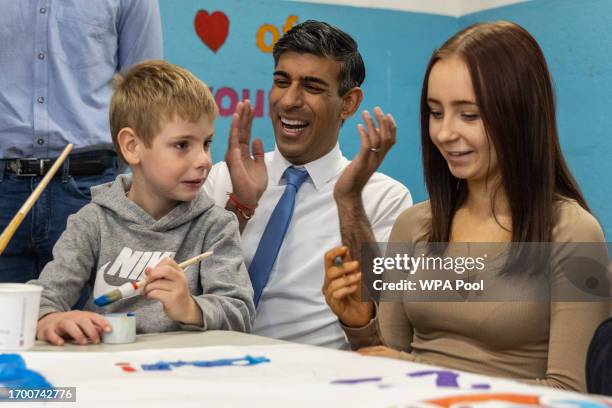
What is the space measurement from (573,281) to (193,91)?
2.51 feet

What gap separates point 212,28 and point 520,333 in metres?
2.89

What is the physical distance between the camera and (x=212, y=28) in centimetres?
398

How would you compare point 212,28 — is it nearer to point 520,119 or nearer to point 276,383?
point 520,119

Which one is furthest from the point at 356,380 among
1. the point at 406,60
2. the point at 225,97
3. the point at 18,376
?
the point at 406,60

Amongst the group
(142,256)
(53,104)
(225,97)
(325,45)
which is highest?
(225,97)

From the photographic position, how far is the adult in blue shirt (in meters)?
1.92

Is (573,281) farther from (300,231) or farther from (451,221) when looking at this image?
(300,231)

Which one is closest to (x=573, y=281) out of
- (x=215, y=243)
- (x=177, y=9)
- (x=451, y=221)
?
(x=451, y=221)

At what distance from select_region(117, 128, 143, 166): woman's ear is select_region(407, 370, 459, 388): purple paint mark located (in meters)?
0.94

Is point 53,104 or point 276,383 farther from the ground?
point 53,104

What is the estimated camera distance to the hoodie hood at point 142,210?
1.54 m

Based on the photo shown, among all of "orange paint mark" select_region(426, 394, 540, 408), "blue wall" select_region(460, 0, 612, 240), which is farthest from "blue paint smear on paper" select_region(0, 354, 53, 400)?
"blue wall" select_region(460, 0, 612, 240)

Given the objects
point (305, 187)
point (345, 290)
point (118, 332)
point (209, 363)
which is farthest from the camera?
point (305, 187)

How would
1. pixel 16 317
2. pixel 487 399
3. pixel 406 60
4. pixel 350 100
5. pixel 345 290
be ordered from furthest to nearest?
1. pixel 406 60
2. pixel 350 100
3. pixel 345 290
4. pixel 16 317
5. pixel 487 399
